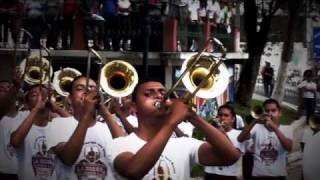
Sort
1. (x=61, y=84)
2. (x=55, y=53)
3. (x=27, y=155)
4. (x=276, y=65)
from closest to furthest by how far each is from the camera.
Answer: (x=27, y=155) < (x=61, y=84) < (x=55, y=53) < (x=276, y=65)

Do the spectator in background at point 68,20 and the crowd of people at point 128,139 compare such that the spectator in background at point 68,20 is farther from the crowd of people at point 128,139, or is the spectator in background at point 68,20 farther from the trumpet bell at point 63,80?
the crowd of people at point 128,139

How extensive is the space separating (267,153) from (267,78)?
29.0ft

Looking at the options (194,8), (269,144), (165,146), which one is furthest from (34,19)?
(165,146)

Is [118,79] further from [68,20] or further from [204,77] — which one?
[68,20]

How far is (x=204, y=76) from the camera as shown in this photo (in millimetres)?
3609

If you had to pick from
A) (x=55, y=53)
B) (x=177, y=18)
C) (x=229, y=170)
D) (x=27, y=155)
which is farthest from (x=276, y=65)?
(x=27, y=155)

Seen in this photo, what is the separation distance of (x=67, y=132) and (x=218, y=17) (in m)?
10.1

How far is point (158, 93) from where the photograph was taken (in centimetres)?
339

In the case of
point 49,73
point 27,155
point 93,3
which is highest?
point 93,3

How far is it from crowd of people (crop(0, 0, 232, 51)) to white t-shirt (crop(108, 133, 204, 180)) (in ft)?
23.7

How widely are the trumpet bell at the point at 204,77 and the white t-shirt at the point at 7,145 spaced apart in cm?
203

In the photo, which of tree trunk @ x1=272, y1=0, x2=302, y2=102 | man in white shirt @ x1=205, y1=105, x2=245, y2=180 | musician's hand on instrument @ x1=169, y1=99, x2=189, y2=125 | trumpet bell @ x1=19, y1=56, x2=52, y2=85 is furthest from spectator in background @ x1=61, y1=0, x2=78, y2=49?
musician's hand on instrument @ x1=169, y1=99, x2=189, y2=125

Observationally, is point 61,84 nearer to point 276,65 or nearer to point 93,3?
point 93,3

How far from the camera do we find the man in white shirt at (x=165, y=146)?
3016mm
